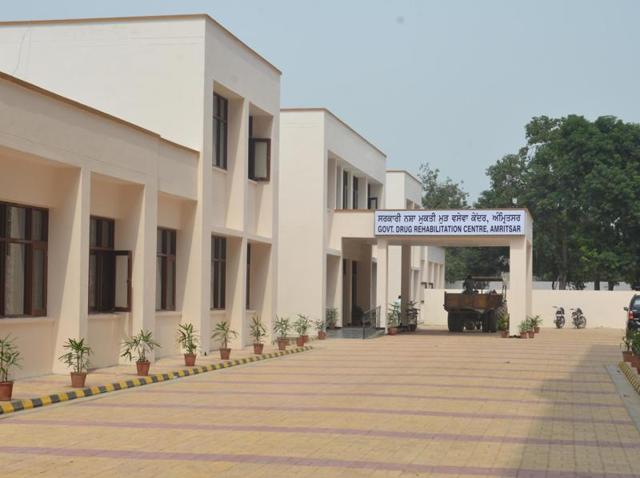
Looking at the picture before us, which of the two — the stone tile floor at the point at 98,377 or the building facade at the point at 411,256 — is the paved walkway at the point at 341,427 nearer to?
the stone tile floor at the point at 98,377

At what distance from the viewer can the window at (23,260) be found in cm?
1792

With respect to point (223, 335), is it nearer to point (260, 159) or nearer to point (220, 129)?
point (220, 129)

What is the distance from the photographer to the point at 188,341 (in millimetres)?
22938

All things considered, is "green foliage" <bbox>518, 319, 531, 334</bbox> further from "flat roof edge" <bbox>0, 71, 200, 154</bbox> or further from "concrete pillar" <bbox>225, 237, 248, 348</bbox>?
"flat roof edge" <bbox>0, 71, 200, 154</bbox>

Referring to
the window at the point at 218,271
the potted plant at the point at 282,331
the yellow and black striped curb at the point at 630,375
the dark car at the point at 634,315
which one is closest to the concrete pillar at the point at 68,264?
the window at the point at 218,271

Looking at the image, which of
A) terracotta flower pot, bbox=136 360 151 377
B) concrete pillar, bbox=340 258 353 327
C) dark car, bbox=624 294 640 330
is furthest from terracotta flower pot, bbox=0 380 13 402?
concrete pillar, bbox=340 258 353 327

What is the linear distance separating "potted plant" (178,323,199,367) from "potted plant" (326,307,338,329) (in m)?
13.8

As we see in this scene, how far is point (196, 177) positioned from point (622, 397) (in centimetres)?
1189

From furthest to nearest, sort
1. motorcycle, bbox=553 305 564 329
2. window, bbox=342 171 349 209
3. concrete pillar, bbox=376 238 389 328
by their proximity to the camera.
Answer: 1. motorcycle, bbox=553 305 564 329
2. window, bbox=342 171 349 209
3. concrete pillar, bbox=376 238 389 328

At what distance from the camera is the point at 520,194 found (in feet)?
221

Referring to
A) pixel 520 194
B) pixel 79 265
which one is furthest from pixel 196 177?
pixel 520 194

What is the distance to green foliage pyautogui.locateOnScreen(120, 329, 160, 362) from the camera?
2042cm

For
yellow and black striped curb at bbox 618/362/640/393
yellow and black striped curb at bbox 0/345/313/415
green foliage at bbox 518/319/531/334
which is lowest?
yellow and black striped curb at bbox 0/345/313/415

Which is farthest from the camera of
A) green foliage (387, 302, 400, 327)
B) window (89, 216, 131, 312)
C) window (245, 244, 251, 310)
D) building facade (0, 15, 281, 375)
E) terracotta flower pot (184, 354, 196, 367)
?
green foliage (387, 302, 400, 327)
